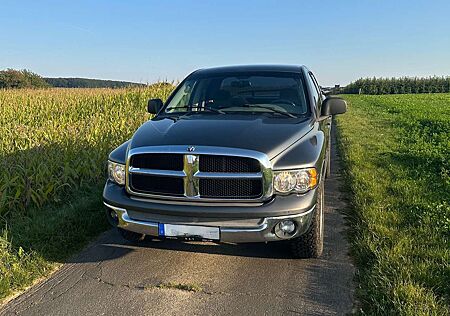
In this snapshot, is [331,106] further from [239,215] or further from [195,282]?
[195,282]

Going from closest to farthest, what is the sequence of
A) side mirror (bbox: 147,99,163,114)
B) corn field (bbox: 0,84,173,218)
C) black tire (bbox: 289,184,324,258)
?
black tire (bbox: 289,184,324,258)
corn field (bbox: 0,84,173,218)
side mirror (bbox: 147,99,163,114)

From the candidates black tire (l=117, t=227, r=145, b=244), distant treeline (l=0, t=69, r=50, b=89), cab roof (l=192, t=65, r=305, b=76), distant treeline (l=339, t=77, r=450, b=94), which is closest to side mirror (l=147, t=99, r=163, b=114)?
cab roof (l=192, t=65, r=305, b=76)

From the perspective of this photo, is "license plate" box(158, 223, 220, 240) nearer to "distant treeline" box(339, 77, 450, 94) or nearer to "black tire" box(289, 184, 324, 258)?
"black tire" box(289, 184, 324, 258)

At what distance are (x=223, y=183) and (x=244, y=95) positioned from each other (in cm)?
158

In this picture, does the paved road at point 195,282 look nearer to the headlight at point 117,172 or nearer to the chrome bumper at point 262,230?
the chrome bumper at point 262,230

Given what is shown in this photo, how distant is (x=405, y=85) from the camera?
189 feet

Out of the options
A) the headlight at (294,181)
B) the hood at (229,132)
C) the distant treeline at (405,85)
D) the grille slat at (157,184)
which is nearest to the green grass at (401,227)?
the headlight at (294,181)

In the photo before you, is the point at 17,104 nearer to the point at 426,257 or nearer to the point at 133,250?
the point at 133,250

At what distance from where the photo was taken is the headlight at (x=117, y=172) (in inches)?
130

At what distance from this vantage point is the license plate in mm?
2920

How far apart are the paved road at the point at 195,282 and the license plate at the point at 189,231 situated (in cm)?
40

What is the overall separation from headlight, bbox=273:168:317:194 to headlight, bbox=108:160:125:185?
1.29 meters

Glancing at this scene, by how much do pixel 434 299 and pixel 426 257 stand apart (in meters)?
0.67

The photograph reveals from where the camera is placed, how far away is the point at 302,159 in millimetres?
3020
